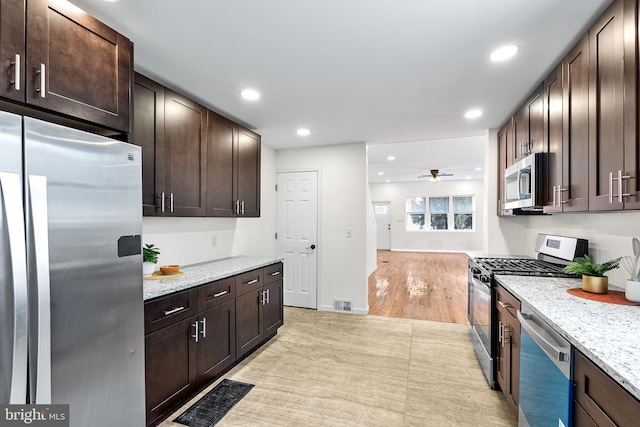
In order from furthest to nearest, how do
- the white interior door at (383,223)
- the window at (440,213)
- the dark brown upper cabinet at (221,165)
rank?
the white interior door at (383,223) → the window at (440,213) → the dark brown upper cabinet at (221,165)

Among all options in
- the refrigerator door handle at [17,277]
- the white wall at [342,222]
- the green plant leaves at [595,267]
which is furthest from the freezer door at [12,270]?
the white wall at [342,222]

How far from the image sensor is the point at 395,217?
11.2 metres

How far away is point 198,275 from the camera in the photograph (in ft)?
8.09

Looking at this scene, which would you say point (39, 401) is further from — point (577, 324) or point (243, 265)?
point (577, 324)

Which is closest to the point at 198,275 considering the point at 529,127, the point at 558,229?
the point at 529,127

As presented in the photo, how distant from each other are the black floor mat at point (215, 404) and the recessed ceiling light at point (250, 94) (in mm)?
2476

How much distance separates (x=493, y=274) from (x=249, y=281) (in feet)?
6.99

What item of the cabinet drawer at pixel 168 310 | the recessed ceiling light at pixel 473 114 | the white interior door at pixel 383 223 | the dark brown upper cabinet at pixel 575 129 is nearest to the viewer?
the dark brown upper cabinet at pixel 575 129

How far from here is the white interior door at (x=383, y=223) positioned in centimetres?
1143

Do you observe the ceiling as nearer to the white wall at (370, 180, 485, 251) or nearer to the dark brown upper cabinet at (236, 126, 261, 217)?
the dark brown upper cabinet at (236, 126, 261, 217)

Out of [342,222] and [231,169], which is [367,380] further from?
[231,169]

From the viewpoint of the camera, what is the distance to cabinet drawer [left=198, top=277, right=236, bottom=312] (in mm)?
2285

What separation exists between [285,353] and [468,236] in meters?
9.33

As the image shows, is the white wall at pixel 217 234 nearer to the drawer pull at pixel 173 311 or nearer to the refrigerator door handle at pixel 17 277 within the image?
the drawer pull at pixel 173 311
